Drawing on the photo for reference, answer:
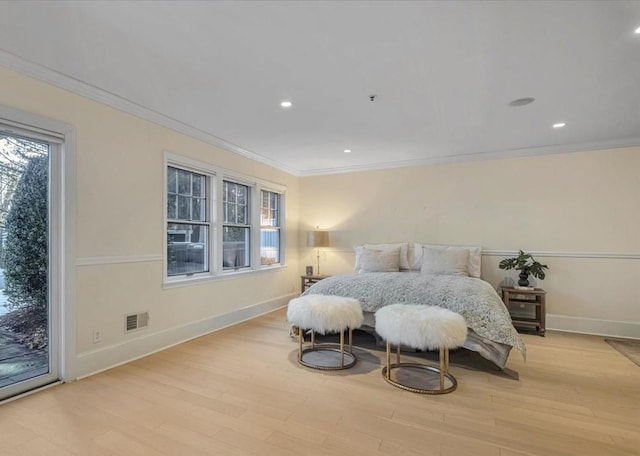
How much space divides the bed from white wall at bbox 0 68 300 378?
163 centimetres

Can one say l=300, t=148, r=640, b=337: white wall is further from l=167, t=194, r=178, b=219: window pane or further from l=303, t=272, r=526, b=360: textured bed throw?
l=167, t=194, r=178, b=219: window pane

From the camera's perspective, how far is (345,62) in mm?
2328

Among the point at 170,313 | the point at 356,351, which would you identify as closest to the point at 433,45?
the point at 356,351

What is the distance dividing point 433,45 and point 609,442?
2.66 m

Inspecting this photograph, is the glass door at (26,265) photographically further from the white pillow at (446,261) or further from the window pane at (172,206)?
the white pillow at (446,261)

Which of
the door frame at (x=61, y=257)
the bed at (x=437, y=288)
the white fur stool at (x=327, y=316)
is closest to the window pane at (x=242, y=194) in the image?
the bed at (x=437, y=288)

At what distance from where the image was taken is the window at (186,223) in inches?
146

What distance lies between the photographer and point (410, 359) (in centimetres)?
320

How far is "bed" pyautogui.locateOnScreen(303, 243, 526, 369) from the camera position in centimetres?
282

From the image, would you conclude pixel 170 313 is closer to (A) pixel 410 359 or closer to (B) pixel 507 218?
(A) pixel 410 359

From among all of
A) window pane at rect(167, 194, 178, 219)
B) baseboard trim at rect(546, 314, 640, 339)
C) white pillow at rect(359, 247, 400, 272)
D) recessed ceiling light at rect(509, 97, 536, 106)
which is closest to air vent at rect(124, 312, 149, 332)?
window pane at rect(167, 194, 178, 219)

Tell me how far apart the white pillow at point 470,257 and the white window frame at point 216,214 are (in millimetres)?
2206

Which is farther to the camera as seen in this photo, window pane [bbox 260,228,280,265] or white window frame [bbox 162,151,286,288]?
window pane [bbox 260,228,280,265]

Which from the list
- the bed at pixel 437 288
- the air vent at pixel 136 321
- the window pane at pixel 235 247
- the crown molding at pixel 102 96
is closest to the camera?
the crown molding at pixel 102 96
